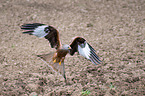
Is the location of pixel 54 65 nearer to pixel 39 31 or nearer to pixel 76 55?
pixel 39 31

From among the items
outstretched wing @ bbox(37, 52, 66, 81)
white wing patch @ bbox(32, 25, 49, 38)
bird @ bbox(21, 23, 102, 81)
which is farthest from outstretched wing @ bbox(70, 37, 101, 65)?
white wing patch @ bbox(32, 25, 49, 38)

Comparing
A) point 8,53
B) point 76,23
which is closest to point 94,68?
point 8,53

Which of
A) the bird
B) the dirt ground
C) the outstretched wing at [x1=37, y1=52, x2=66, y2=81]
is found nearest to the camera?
the bird

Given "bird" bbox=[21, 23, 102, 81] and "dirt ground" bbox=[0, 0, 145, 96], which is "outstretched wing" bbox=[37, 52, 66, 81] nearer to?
"bird" bbox=[21, 23, 102, 81]

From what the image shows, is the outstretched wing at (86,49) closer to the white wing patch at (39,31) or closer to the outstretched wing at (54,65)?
the outstretched wing at (54,65)

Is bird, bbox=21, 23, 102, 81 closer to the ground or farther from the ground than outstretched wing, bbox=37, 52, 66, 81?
farther from the ground

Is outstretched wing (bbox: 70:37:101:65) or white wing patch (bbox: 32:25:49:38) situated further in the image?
outstretched wing (bbox: 70:37:101:65)

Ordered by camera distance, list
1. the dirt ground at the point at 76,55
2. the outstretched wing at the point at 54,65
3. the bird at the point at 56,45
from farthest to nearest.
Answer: the dirt ground at the point at 76,55
the outstretched wing at the point at 54,65
the bird at the point at 56,45

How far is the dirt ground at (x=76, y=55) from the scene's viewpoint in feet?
10.8

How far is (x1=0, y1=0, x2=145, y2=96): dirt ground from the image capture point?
328 cm

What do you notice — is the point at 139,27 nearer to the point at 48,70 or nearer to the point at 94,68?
the point at 94,68

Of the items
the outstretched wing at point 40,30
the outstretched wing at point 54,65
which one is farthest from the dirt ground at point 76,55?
the outstretched wing at point 40,30

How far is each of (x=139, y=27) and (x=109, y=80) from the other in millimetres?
2924

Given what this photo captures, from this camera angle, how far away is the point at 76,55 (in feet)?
13.9
